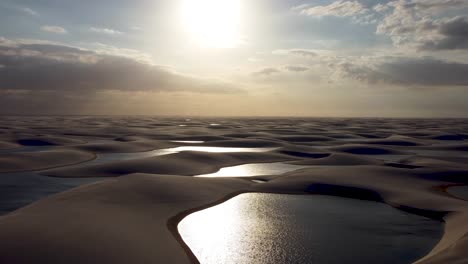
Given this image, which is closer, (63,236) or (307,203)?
(63,236)

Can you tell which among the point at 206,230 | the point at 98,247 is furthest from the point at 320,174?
the point at 98,247

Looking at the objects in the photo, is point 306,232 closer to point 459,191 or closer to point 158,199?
point 158,199

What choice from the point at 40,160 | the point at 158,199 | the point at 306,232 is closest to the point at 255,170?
the point at 158,199

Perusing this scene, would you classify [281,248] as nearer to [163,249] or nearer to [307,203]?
[163,249]

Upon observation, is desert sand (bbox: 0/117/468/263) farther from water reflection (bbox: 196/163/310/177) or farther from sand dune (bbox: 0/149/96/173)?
water reflection (bbox: 196/163/310/177)

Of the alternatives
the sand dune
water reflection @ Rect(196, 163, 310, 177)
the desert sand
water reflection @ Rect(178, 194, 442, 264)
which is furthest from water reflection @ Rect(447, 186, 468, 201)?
the sand dune

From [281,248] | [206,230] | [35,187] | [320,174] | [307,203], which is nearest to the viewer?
[281,248]
